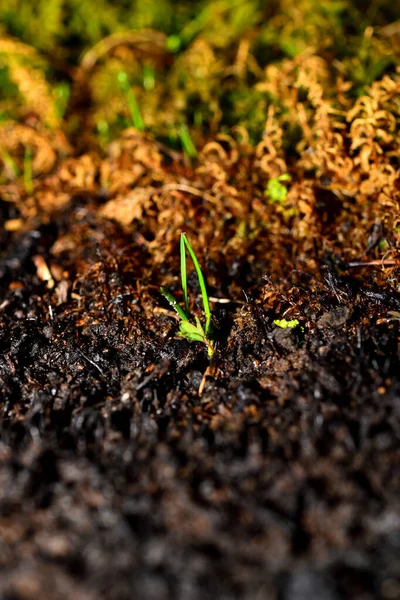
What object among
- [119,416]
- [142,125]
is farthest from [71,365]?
[142,125]

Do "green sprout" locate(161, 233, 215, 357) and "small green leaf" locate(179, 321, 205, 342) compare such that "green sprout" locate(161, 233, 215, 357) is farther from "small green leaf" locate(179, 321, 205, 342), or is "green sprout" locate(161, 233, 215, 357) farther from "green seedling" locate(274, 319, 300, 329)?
"green seedling" locate(274, 319, 300, 329)

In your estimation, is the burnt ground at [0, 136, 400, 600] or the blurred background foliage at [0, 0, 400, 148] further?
the blurred background foliage at [0, 0, 400, 148]

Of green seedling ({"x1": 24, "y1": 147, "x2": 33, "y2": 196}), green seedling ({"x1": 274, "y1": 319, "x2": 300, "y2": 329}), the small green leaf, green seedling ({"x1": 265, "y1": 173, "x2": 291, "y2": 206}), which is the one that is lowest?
green seedling ({"x1": 274, "y1": 319, "x2": 300, "y2": 329})

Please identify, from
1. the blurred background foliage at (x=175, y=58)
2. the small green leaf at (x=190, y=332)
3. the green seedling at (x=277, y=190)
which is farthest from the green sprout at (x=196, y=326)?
the blurred background foliage at (x=175, y=58)

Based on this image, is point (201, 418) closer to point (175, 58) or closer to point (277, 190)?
point (277, 190)

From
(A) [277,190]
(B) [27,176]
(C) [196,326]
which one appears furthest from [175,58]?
(C) [196,326]

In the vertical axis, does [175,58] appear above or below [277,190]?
above

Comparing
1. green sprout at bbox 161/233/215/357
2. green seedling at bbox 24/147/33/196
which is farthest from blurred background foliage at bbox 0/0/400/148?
green sprout at bbox 161/233/215/357
